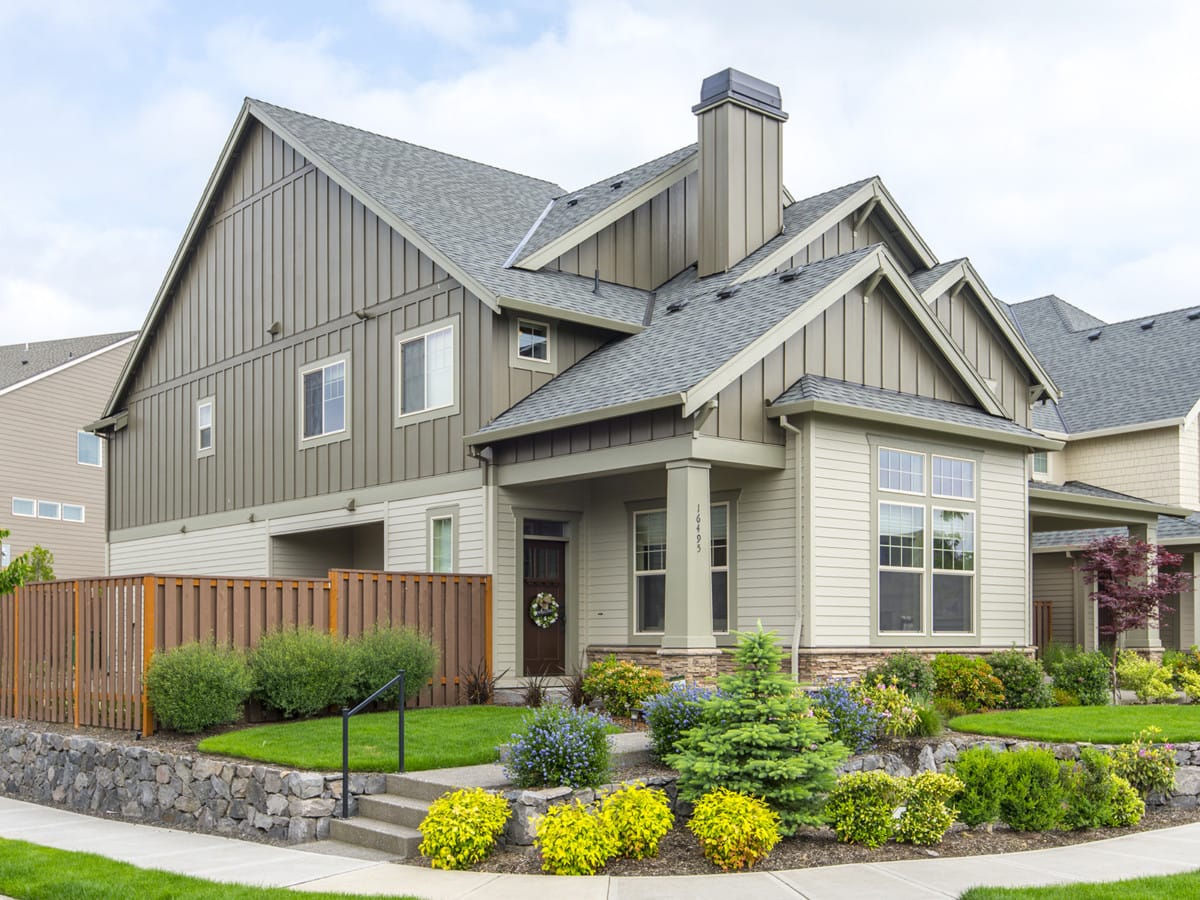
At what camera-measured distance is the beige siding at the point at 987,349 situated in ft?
73.3

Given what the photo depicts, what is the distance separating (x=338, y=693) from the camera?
1487cm

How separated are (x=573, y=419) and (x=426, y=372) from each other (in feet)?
13.4

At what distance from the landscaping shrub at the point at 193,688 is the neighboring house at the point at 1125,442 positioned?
14982 mm

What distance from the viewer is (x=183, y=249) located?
24734 millimetres

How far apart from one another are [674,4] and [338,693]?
935 centimetres

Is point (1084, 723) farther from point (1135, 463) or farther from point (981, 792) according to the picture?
point (1135, 463)

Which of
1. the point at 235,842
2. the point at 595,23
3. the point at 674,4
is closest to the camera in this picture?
the point at 235,842

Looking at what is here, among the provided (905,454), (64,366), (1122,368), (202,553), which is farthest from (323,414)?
(64,366)

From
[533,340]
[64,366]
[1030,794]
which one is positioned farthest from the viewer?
[64,366]

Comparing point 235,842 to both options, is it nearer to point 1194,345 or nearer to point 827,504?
point 827,504

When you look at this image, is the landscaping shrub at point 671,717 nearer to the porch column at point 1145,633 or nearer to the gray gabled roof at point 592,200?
the gray gabled roof at point 592,200

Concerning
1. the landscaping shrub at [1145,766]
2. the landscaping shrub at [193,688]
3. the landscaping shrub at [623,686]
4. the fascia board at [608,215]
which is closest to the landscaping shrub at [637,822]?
the landscaping shrub at [623,686]

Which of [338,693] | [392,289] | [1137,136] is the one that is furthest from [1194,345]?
[338,693]

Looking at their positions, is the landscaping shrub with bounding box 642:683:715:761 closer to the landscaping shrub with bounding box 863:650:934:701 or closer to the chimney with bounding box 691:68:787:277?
the landscaping shrub with bounding box 863:650:934:701
